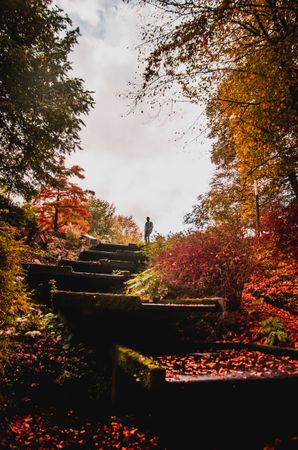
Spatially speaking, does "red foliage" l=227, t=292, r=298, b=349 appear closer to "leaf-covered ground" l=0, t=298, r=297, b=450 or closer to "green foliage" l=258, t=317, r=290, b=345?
"green foliage" l=258, t=317, r=290, b=345

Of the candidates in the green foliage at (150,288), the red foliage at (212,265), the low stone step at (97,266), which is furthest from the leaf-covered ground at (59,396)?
the low stone step at (97,266)

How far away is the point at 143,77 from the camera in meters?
6.91

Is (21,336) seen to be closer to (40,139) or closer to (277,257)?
(277,257)

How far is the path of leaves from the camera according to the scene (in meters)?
2.88

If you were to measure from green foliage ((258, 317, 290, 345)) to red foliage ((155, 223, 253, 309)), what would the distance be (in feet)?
2.92

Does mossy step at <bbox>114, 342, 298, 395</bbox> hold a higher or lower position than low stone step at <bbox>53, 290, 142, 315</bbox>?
lower

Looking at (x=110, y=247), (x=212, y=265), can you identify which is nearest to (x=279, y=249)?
(x=212, y=265)

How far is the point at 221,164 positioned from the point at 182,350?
16.3 meters

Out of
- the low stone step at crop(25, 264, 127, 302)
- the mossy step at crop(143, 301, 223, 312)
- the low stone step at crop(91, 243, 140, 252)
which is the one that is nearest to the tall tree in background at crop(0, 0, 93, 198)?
the low stone step at crop(91, 243, 140, 252)

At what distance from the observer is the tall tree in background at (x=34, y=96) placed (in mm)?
7449

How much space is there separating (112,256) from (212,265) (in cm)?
389

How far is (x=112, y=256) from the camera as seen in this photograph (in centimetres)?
841

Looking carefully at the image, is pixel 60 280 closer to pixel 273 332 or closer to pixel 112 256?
pixel 112 256

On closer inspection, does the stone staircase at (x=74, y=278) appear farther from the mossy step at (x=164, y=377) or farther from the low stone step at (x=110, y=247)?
→ the low stone step at (x=110, y=247)
